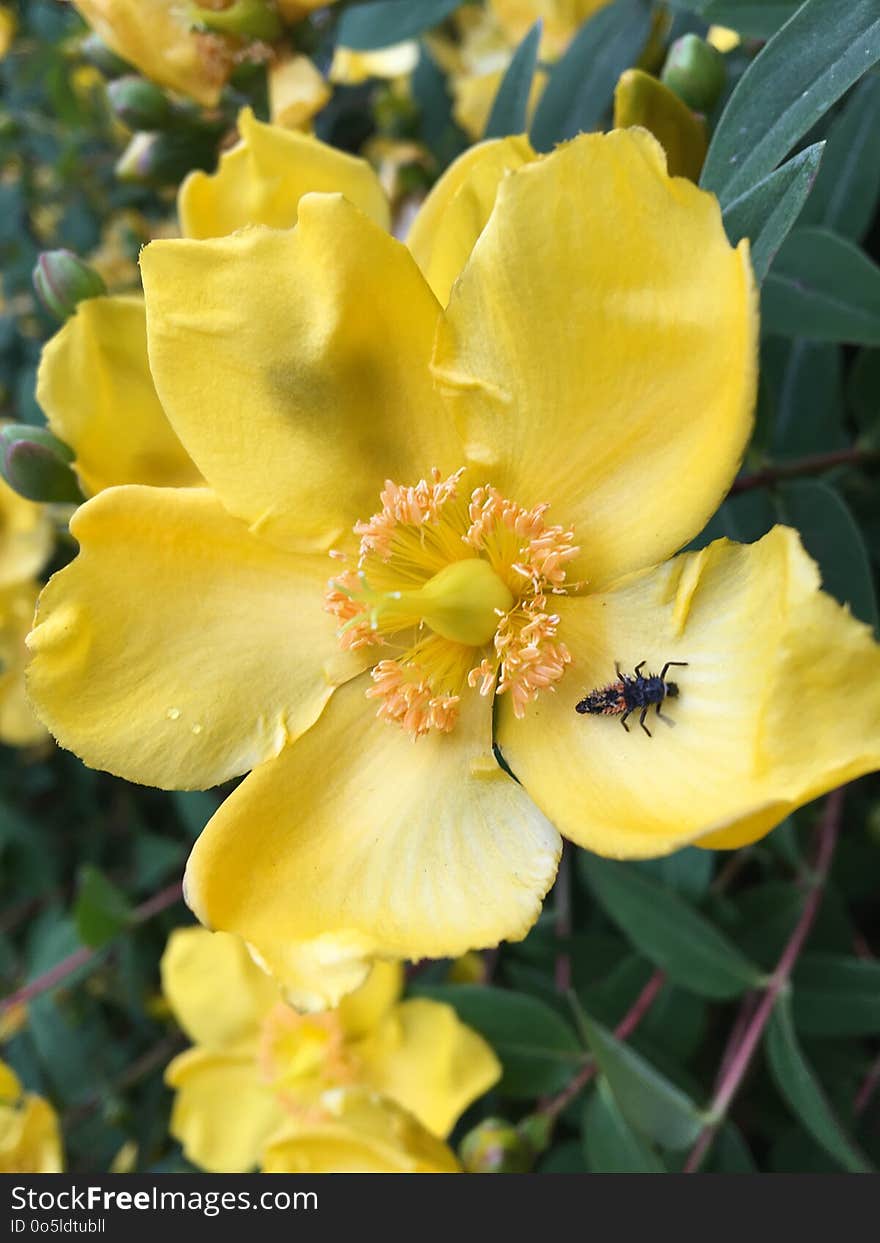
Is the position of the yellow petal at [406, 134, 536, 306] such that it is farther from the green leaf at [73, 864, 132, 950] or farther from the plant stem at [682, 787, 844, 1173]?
the green leaf at [73, 864, 132, 950]

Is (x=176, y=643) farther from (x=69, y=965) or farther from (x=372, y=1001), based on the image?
(x=69, y=965)

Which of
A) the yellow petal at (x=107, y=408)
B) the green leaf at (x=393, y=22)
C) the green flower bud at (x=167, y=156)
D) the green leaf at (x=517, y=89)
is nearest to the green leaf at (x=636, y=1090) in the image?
the yellow petal at (x=107, y=408)

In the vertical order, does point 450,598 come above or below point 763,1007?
above

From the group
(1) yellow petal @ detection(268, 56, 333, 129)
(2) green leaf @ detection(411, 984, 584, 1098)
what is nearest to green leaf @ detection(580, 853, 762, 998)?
(2) green leaf @ detection(411, 984, 584, 1098)

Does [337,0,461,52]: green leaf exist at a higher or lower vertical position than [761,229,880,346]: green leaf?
higher

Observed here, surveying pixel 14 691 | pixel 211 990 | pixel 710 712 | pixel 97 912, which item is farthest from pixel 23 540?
pixel 710 712
